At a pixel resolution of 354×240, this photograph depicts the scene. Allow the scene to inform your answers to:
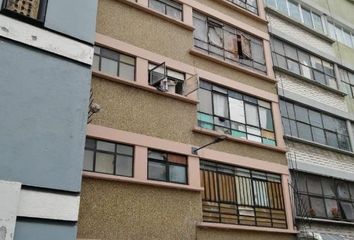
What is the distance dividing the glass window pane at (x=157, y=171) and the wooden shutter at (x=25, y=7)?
4.77 meters

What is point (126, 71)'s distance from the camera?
11508 millimetres

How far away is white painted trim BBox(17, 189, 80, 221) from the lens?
22.1 feet

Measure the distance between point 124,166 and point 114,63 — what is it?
303 centimetres

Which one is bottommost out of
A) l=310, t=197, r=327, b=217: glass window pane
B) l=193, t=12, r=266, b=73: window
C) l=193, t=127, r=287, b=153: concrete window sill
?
l=310, t=197, r=327, b=217: glass window pane

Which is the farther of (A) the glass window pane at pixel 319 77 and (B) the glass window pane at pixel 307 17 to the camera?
(B) the glass window pane at pixel 307 17

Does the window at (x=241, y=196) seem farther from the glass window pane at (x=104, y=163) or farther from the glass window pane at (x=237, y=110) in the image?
the glass window pane at (x=104, y=163)

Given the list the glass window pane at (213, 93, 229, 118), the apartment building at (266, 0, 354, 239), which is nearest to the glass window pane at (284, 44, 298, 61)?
the apartment building at (266, 0, 354, 239)

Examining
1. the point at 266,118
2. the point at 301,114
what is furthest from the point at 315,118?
the point at 266,118

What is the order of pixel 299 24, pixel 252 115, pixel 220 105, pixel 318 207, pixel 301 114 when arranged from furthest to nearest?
1. pixel 299 24
2. pixel 301 114
3. pixel 318 207
4. pixel 252 115
5. pixel 220 105

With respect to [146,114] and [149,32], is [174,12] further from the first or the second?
[146,114]

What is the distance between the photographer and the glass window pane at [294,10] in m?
18.4

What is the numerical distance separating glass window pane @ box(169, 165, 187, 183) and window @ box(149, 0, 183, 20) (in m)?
5.29

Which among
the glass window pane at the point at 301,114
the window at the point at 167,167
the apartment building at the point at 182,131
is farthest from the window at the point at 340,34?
the window at the point at 167,167

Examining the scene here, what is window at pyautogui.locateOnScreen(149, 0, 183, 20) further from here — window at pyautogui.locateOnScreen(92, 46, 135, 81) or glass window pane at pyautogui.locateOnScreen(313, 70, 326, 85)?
glass window pane at pyautogui.locateOnScreen(313, 70, 326, 85)
